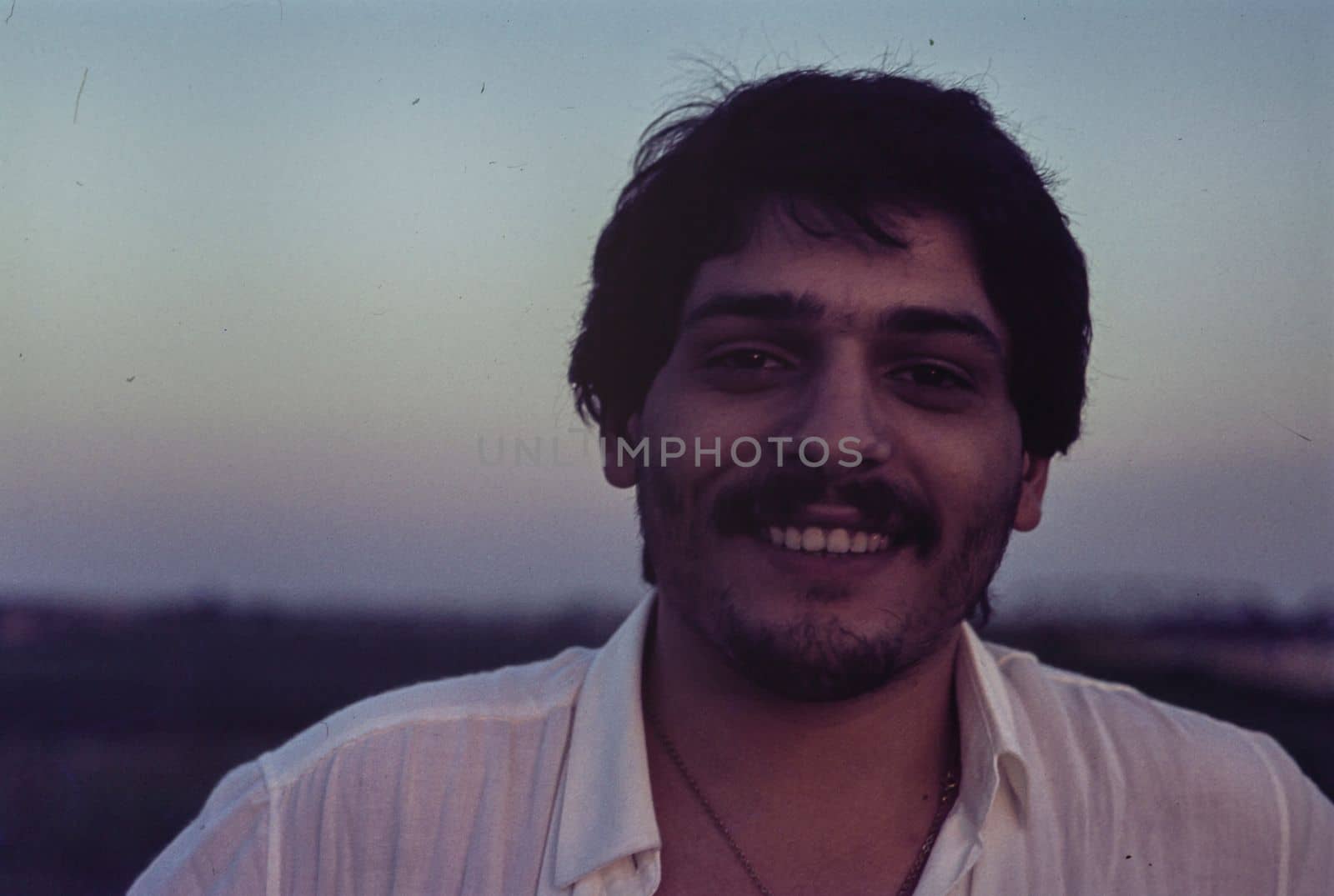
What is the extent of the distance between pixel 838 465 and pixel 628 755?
631 mm

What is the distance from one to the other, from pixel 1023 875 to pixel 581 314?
156 cm

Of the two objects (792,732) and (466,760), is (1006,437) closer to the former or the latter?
(792,732)

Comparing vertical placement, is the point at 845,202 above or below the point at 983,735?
above

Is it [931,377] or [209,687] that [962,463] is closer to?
Result: [931,377]

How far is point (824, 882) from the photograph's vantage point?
2211 millimetres

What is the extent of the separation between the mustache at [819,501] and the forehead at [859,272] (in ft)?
0.91

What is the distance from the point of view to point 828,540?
2125 millimetres

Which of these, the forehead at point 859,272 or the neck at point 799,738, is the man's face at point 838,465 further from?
the neck at point 799,738

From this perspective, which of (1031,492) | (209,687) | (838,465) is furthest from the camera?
(209,687)

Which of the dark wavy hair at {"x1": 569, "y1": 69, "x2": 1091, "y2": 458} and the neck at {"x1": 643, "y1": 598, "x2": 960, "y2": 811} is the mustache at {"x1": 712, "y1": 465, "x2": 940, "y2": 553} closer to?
the neck at {"x1": 643, "y1": 598, "x2": 960, "y2": 811}

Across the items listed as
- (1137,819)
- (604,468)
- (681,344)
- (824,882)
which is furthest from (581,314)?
(1137,819)

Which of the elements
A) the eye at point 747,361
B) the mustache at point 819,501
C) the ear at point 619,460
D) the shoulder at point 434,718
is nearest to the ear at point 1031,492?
the mustache at point 819,501

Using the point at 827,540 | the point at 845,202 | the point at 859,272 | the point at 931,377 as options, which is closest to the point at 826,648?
the point at 827,540

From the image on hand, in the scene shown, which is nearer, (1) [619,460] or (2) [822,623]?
(2) [822,623]
